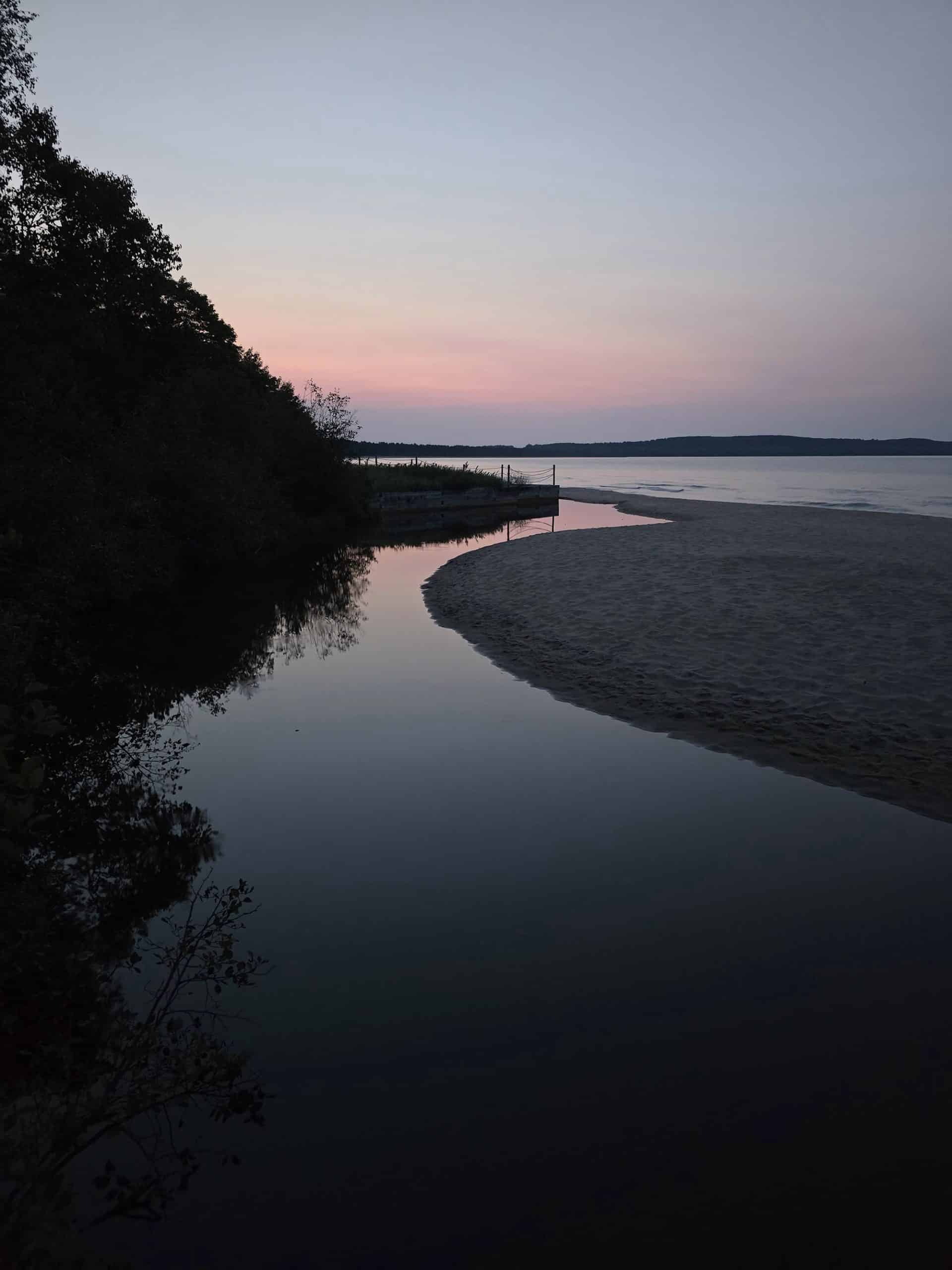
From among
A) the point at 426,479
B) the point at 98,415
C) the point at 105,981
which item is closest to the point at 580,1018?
the point at 105,981

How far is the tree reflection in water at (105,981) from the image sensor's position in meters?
4.00

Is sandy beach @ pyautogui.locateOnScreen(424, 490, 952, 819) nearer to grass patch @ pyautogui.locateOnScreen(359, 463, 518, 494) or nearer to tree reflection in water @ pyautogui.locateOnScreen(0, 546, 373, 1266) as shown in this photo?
tree reflection in water @ pyautogui.locateOnScreen(0, 546, 373, 1266)

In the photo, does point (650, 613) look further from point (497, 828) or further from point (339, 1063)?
point (339, 1063)

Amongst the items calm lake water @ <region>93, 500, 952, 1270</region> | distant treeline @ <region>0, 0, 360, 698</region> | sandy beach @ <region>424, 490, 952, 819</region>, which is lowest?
calm lake water @ <region>93, 500, 952, 1270</region>

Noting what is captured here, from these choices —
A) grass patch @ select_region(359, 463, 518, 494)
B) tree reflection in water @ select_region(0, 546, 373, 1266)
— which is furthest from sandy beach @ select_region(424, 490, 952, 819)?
grass patch @ select_region(359, 463, 518, 494)

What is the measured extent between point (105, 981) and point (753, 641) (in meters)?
14.4

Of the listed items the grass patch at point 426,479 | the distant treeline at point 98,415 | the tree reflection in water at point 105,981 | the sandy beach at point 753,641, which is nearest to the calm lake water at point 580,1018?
the tree reflection in water at point 105,981

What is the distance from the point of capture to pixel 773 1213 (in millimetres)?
3924

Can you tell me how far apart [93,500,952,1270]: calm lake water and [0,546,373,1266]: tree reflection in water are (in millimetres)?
255

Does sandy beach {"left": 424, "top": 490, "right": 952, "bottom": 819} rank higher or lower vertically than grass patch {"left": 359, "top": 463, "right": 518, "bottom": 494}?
lower

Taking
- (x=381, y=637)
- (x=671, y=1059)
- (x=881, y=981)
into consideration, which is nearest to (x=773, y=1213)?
(x=671, y=1059)

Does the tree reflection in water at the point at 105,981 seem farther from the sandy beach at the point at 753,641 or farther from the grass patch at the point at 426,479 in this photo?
the grass patch at the point at 426,479

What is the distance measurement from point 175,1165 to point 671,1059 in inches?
124

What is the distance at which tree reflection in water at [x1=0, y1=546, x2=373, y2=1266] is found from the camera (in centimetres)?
400
